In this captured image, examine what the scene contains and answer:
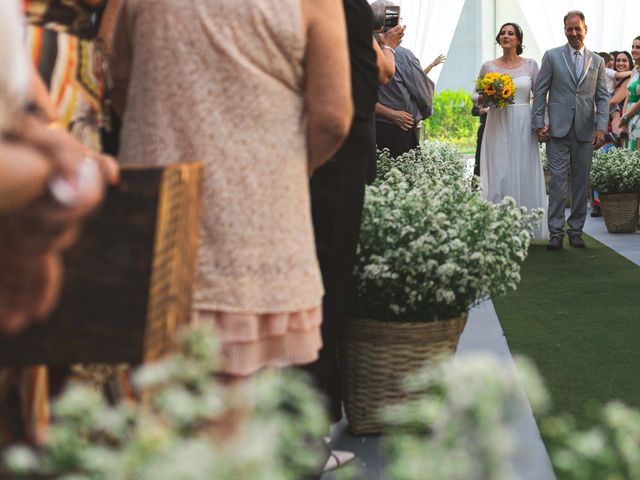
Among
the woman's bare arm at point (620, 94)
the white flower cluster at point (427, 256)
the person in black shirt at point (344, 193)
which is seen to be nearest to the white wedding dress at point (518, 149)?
the woman's bare arm at point (620, 94)

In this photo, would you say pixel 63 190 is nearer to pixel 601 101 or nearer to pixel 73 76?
pixel 73 76

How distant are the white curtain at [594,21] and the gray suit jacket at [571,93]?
1057 centimetres

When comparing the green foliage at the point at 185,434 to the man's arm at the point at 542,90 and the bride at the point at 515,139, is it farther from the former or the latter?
the bride at the point at 515,139

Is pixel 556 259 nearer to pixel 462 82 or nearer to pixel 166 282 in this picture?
pixel 166 282

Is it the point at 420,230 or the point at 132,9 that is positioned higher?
the point at 132,9

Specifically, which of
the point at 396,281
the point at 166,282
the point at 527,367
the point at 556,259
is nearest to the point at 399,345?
the point at 396,281

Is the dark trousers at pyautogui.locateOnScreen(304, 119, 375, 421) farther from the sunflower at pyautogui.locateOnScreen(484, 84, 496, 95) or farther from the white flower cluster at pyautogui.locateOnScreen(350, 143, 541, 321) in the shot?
the sunflower at pyautogui.locateOnScreen(484, 84, 496, 95)

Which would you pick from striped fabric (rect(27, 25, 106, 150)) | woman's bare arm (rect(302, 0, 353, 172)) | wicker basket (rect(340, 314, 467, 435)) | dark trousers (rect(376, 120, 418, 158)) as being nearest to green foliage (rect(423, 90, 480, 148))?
dark trousers (rect(376, 120, 418, 158))

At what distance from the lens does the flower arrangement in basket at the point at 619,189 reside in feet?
36.7

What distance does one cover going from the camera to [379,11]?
6699 mm

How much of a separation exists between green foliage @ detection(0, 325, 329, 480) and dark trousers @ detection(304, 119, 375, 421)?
2158 mm

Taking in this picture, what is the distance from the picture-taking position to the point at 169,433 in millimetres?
1100

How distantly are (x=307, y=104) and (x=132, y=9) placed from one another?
0.46 m

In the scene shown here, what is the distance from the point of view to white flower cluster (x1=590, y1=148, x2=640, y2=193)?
11.2 meters
